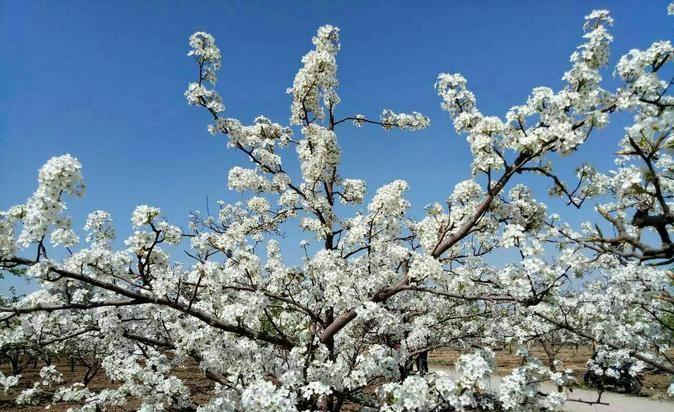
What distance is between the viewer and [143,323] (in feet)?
24.8

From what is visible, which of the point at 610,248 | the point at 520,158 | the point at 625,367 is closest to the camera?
the point at 610,248

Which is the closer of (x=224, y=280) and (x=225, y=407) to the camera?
(x=225, y=407)

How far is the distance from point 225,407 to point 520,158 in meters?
5.02

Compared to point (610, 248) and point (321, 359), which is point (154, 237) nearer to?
point (321, 359)

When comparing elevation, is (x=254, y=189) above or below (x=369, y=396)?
above

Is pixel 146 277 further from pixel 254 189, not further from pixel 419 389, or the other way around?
pixel 254 189

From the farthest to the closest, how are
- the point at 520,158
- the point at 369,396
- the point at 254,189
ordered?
the point at 254,189 → the point at 369,396 → the point at 520,158

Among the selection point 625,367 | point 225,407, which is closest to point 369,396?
point 225,407

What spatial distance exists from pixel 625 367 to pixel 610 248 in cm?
2313

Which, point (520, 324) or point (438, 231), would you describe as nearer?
point (438, 231)

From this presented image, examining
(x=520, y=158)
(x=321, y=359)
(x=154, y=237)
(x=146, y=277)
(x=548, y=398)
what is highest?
(x=520, y=158)

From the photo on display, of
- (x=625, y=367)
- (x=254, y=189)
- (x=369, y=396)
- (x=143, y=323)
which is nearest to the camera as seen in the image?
(x=369, y=396)

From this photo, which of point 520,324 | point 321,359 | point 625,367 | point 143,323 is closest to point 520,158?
point 321,359

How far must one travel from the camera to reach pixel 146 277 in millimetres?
4957
